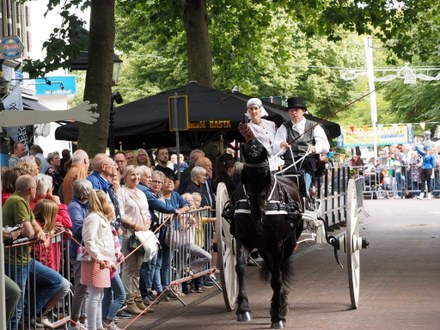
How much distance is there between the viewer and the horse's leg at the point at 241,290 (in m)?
12.5

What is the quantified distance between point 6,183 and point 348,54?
2321 inches

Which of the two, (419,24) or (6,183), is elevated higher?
(419,24)

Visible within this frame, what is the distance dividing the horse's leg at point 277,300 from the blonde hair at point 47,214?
8.35 feet

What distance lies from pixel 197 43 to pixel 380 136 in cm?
5088

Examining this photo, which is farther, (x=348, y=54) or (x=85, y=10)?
(x=348, y=54)

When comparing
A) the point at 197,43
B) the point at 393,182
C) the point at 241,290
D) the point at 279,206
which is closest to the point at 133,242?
the point at 241,290

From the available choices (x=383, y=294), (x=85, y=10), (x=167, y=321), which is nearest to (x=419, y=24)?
(x=85, y=10)

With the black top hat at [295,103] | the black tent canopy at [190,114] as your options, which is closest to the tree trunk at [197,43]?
the black tent canopy at [190,114]

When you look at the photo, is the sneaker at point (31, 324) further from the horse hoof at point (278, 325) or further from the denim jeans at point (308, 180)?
the denim jeans at point (308, 180)

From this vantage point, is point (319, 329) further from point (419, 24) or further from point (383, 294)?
point (419, 24)

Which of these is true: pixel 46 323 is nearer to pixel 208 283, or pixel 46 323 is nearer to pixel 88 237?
pixel 88 237

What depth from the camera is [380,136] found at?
3002 inches

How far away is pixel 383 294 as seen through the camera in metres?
14.5

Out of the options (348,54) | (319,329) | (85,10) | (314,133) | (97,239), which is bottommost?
(319,329)
